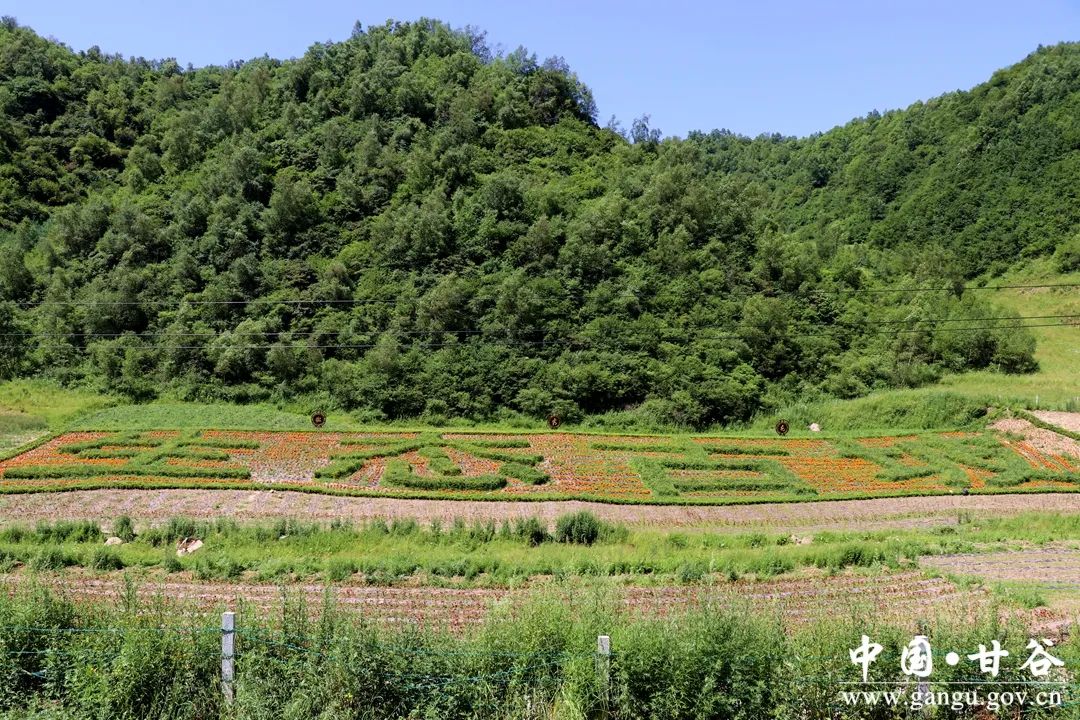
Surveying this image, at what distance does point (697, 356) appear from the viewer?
4256 cm

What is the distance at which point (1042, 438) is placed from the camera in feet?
115

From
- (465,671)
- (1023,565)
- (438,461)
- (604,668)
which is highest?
(604,668)

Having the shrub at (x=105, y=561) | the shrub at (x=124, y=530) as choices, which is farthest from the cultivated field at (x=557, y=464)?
the shrub at (x=105, y=561)

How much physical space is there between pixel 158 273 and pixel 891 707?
164 feet

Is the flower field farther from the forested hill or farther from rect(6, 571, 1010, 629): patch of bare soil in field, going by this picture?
rect(6, 571, 1010, 629): patch of bare soil in field

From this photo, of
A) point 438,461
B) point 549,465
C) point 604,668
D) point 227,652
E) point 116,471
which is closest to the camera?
point 604,668

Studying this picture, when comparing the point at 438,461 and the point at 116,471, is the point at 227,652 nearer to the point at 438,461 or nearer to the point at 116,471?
the point at 438,461

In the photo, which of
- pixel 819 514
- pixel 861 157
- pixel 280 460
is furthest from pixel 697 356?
pixel 861 157

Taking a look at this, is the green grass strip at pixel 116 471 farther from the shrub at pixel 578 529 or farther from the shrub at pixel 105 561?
the shrub at pixel 578 529

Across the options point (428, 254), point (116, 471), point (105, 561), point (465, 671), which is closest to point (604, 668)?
point (465, 671)

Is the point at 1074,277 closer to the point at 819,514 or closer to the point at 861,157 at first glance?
the point at 861,157


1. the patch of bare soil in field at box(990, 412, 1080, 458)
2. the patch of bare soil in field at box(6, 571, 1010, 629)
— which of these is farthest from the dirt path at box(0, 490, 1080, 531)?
the patch of bare soil in field at box(6, 571, 1010, 629)

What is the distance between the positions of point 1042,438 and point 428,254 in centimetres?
3497

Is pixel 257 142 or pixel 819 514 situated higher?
pixel 257 142
